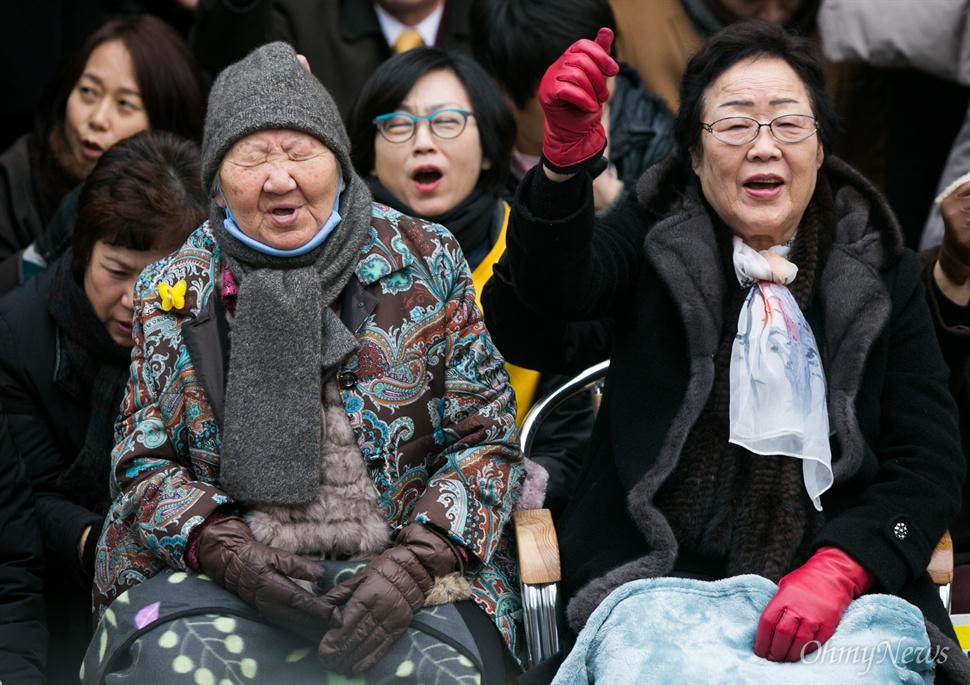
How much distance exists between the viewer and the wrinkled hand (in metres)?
3.53

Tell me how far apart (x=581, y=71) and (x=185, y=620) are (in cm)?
154

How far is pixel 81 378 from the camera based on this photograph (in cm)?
400

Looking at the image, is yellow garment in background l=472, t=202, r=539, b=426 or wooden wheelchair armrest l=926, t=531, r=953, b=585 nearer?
wooden wheelchair armrest l=926, t=531, r=953, b=585

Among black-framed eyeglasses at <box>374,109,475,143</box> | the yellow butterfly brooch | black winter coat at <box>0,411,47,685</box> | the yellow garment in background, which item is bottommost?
black winter coat at <box>0,411,47,685</box>

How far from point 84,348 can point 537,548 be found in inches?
62.7

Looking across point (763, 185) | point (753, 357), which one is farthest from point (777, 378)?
point (763, 185)

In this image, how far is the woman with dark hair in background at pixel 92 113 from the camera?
470cm

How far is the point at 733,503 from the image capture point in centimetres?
326

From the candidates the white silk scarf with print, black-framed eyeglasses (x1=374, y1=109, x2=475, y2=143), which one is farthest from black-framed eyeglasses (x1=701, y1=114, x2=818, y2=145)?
black-framed eyeglasses (x1=374, y1=109, x2=475, y2=143)

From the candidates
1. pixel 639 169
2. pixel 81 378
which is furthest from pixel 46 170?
pixel 639 169

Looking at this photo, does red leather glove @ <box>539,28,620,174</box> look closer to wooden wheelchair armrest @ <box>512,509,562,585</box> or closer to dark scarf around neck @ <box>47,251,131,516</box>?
wooden wheelchair armrest @ <box>512,509,562,585</box>

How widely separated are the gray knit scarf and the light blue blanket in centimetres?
79

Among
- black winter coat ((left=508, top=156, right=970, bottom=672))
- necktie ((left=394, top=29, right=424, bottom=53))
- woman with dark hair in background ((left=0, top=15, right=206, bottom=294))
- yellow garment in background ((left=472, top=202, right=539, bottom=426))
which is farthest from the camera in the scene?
necktie ((left=394, top=29, right=424, bottom=53))

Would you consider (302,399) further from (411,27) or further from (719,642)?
(411,27)
